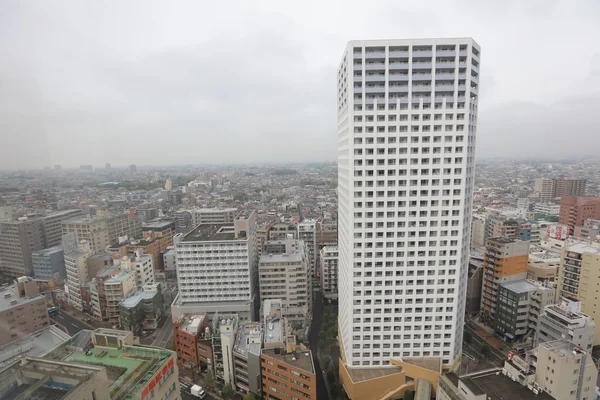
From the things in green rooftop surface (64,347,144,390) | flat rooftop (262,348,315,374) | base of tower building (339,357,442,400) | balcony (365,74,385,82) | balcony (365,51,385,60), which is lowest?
base of tower building (339,357,442,400)

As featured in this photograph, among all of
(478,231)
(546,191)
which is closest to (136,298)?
(478,231)

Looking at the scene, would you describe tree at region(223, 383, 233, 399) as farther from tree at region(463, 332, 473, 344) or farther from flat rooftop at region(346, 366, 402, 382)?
tree at region(463, 332, 473, 344)

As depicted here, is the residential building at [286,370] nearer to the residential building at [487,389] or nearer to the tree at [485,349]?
the residential building at [487,389]

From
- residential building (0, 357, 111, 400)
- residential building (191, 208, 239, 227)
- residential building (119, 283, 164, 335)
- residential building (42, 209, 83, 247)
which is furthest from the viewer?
residential building (191, 208, 239, 227)

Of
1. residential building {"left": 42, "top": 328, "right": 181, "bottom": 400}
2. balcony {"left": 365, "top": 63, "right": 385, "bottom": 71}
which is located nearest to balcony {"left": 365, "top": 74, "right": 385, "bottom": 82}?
balcony {"left": 365, "top": 63, "right": 385, "bottom": 71}

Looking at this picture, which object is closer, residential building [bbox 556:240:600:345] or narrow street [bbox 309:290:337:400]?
narrow street [bbox 309:290:337:400]

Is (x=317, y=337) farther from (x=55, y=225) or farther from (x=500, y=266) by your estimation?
(x=55, y=225)

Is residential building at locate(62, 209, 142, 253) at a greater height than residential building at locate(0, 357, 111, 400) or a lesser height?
lesser

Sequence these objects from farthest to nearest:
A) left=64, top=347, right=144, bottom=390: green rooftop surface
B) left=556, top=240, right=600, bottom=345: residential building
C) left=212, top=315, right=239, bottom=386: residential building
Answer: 1. left=556, top=240, right=600, bottom=345: residential building
2. left=212, top=315, right=239, bottom=386: residential building
3. left=64, top=347, right=144, bottom=390: green rooftop surface
